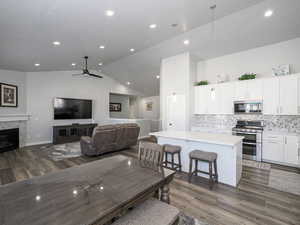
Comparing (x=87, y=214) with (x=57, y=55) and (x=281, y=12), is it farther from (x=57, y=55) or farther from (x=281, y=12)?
(x=57, y=55)

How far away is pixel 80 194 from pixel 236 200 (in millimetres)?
2417

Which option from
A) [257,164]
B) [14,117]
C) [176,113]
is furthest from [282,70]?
[14,117]

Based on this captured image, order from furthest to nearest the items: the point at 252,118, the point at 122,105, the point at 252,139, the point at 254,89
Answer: the point at 122,105, the point at 252,118, the point at 254,89, the point at 252,139

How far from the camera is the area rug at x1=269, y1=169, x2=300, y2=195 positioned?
277cm

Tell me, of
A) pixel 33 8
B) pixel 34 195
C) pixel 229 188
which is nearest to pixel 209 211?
pixel 229 188

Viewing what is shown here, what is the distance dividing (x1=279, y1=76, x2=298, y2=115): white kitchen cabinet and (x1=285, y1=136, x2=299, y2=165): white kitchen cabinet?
689 mm

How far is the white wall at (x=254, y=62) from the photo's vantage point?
427 cm

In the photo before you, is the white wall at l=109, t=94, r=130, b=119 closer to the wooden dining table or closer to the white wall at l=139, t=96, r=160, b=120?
the white wall at l=139, t=96, r=160, b=120

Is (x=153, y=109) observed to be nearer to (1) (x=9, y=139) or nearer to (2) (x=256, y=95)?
(2) (x=256, y=95)

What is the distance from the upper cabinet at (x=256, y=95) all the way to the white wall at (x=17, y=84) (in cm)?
680

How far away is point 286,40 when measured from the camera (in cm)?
430

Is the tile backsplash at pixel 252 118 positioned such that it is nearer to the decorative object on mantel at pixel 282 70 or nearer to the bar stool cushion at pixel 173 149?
the decorative object on mantel at pixel 282 70

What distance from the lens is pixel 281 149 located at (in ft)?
13.0

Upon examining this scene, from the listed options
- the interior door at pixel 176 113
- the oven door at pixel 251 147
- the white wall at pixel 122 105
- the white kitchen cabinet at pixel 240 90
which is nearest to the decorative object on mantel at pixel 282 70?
the white kitchen cabinet at pixel 240 90
